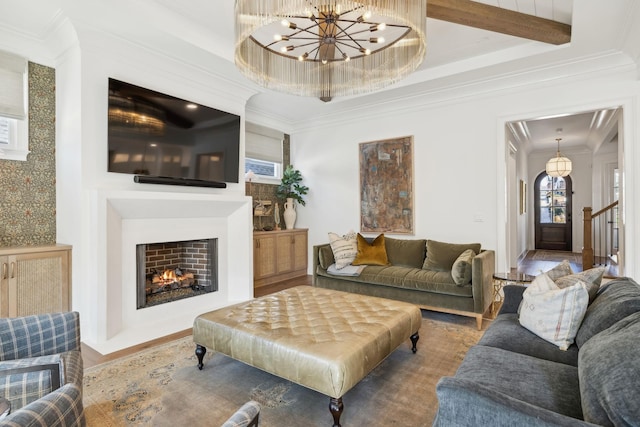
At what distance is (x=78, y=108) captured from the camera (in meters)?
3.02

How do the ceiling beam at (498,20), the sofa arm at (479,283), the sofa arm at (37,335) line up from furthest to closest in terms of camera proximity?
1. the sofa arm at (479,283)
2. the ceiling beam at (498,20)
3. the sofa arm at (37,335)

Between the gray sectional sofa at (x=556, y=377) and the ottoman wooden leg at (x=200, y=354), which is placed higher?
the gray sectional sofa at (x=556, y=377)

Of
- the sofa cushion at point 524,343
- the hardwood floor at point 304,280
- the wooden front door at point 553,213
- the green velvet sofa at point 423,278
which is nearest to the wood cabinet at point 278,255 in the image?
the hardwood floor at point 304,280

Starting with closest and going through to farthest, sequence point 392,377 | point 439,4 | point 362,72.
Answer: point 392,377 < point 439,4 < point 362,72

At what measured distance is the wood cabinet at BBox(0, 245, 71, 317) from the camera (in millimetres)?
2820

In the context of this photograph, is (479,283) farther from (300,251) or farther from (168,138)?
(168,138)

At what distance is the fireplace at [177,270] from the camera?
12.6 ft

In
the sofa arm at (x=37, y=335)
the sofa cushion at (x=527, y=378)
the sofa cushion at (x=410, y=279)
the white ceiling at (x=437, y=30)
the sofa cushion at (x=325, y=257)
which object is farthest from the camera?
the sofa cushion at (x=325, y=257)

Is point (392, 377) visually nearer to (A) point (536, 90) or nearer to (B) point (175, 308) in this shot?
(B) point (175, 308)

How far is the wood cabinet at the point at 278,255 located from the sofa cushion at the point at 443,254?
2.35 metres

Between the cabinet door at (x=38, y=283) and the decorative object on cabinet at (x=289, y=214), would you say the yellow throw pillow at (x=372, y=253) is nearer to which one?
the decorative object on cabinet at (x=289, y=214)

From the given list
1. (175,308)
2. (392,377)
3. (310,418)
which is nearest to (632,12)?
(392,377)

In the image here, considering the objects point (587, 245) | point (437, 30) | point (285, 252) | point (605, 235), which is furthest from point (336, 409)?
point (605, 235)

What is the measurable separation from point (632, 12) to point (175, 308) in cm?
Result: 517
